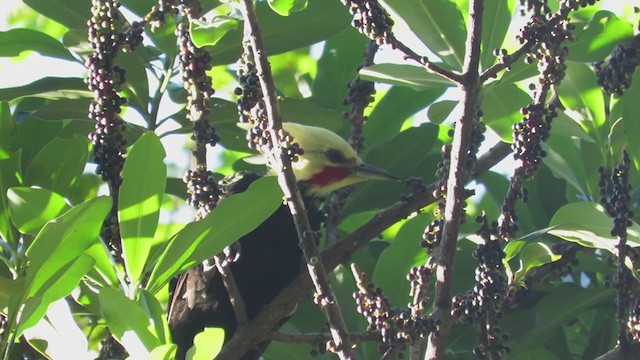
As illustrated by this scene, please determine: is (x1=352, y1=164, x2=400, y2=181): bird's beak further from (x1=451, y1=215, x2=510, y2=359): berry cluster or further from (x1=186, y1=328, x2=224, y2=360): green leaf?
(x1=186, y1=328, x2=224, y2=360): green leaf

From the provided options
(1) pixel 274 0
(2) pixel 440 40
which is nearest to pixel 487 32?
(2) pixel 440 40

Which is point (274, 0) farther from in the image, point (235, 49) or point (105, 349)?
point (105, 349)

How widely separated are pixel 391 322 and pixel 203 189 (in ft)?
1.97

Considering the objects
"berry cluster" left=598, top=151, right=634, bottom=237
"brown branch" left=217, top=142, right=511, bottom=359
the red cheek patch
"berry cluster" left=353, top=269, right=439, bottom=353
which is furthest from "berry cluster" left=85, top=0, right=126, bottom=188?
the red cheek patch

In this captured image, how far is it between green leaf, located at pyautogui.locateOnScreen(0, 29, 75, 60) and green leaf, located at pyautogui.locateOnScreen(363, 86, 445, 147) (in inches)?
48.3

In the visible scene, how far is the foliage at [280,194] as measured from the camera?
247 cm

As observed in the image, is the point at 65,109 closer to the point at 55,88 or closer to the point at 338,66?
the point at 55,88

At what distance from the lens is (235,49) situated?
3469 millimetres

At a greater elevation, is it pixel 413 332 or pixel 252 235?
pixel 252 235

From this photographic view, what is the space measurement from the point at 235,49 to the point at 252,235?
793mm

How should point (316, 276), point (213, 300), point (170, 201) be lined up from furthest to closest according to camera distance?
point (170, 201) → point (213, 300) → point (316, 276)

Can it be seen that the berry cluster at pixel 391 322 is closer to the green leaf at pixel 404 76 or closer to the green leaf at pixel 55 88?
the green leaf at pixel 404 76

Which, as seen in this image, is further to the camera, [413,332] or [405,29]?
[405,29]

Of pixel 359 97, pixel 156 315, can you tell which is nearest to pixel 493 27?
pixel 359 97
